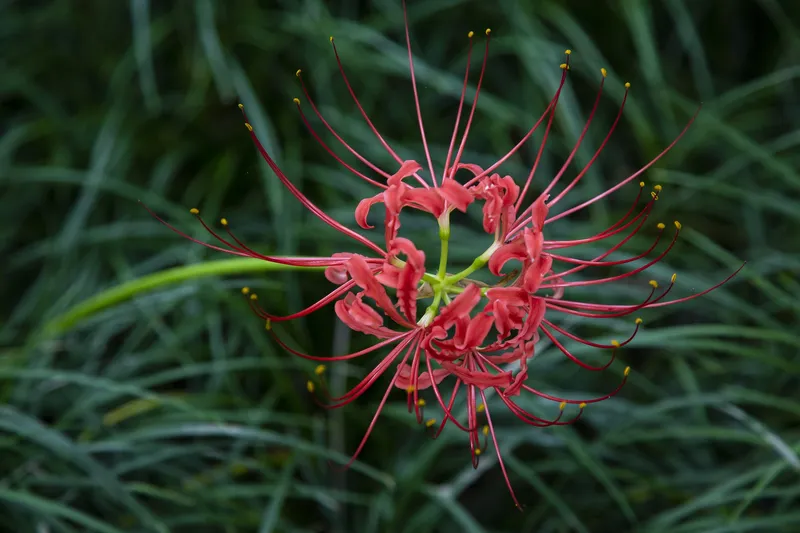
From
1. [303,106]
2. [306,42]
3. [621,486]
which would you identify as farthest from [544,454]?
[306,42]


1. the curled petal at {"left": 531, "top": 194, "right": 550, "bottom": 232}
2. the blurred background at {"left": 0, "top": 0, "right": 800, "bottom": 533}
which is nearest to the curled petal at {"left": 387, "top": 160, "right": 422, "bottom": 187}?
the curled petal at {"left": 531, "top": 194, "right": 550, "bottom": 232}

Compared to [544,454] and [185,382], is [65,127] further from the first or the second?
[544,454]

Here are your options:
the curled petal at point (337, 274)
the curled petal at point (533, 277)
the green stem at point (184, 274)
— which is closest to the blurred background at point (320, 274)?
the green stem at point (184, 274)

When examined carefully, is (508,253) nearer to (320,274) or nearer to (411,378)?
(411,378)

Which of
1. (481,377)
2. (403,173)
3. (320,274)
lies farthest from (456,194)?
(320,274)

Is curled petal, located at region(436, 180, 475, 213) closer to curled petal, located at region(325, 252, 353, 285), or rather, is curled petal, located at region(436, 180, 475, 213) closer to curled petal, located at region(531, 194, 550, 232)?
curled petal, located at region(531, 194, 550, 232)

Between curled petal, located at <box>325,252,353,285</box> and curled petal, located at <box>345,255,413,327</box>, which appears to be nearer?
curled petal, located at <box>345,255,413,327</box>

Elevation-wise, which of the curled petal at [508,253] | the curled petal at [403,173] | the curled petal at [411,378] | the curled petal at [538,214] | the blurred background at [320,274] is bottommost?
the blurred background at [320,274]

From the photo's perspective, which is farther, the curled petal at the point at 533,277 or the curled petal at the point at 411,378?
the curled petal at the point at 411,378

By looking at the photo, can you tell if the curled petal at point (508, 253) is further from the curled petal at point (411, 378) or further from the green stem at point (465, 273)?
the curled petal at point (411, 378)
